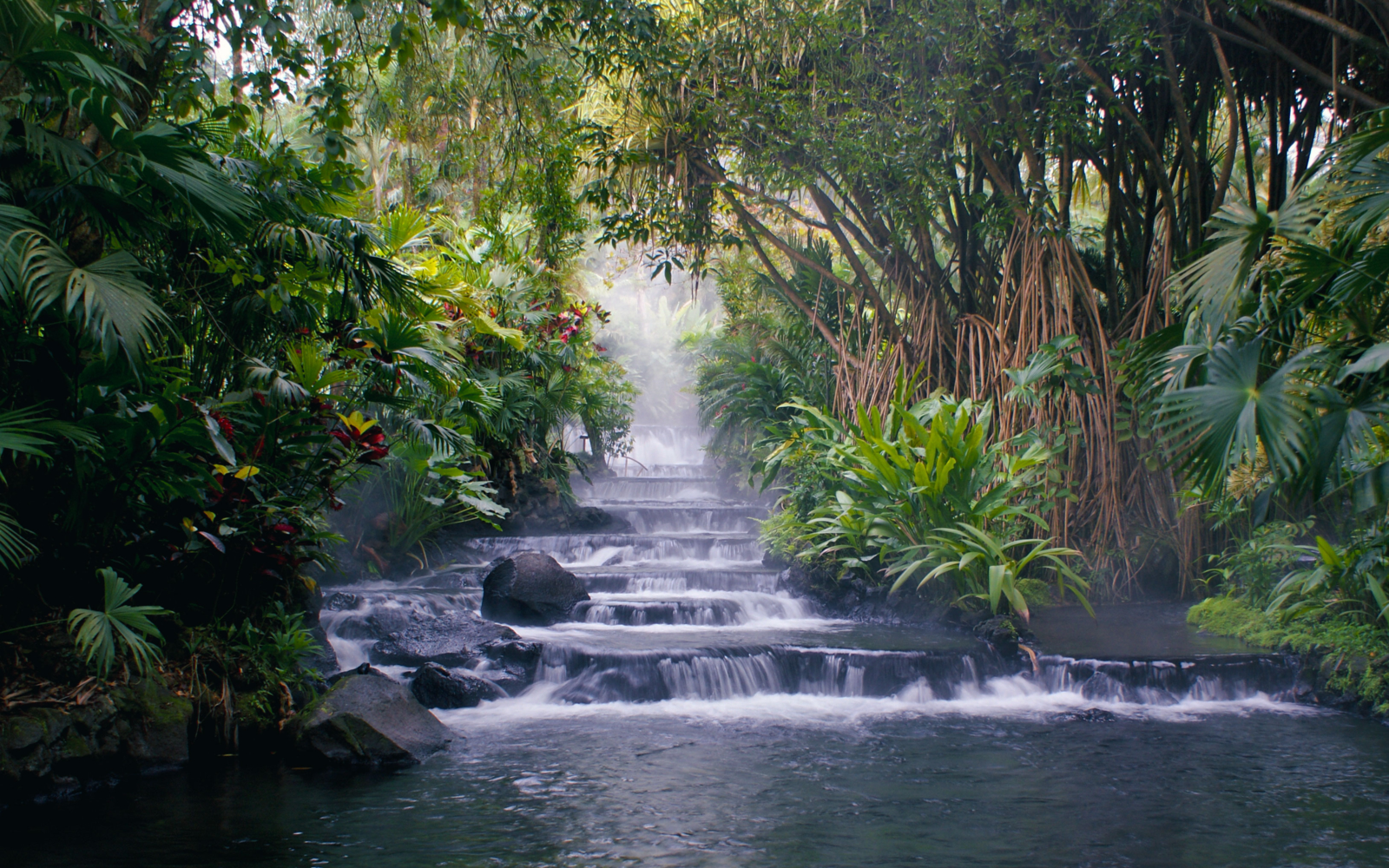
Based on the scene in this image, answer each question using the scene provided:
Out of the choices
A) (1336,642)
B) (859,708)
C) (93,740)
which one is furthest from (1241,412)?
(93,740)

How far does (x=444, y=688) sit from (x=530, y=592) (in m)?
1.67

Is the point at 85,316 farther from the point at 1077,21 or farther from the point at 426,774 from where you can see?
the point at 1077,21

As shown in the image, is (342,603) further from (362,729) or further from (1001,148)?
(1001,148)

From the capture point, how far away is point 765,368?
10.1 metres

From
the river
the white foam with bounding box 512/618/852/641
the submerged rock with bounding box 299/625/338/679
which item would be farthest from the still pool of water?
the white foam with bounding box 512/618/852/641

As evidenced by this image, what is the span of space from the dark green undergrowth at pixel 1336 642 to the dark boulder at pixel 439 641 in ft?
15.1

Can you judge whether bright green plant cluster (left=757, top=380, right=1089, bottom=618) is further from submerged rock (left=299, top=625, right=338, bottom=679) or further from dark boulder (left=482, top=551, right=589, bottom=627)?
submerged rock (left=299, top=625, right=338, bottom=679)

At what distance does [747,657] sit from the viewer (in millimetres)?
5102

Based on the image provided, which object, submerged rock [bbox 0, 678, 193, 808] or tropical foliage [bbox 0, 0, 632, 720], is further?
submerged rock [bbox 0, 678, 193, 808]

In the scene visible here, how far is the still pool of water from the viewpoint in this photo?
278 cm

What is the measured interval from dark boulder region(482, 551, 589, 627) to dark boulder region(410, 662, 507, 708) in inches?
57.4

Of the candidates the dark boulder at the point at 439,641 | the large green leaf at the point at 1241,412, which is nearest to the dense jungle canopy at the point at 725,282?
the large green leaf at the point at 1241,412

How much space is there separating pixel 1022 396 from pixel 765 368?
4237mm

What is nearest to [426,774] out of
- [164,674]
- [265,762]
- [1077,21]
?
[265,762]
